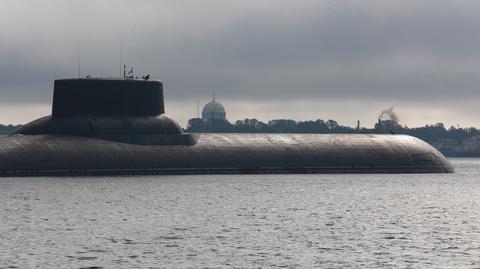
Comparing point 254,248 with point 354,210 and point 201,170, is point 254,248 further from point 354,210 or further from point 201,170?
point 201,170

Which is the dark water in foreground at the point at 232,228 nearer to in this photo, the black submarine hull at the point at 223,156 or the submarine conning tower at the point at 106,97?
the black submarine hull at the point at 223,156

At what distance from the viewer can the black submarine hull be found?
88125 mm

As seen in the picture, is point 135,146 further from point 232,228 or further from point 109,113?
point 232,228

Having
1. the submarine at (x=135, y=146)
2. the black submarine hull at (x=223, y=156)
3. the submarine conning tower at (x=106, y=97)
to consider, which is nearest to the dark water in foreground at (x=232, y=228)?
the black submarine hull at (x=223, y=156)

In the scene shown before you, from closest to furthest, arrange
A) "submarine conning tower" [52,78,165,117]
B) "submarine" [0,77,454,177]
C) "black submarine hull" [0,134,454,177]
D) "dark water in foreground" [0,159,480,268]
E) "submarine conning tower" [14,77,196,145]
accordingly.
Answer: "dark water in foreground" [0,159,480,268], "black submarine hull" [0,134,454,177], "submarine" [0,77,454,177], "submarine conning tower" [14,77,196,145], "submarine conning tower" [52,78,165,117]

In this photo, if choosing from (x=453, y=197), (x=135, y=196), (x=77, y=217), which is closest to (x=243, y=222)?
(x=77, y=217)

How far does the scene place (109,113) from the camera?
316ft

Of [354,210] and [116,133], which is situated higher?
[116,133]

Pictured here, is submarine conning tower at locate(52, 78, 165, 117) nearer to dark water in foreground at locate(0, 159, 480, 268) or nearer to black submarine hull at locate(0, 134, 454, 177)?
black submarine hull at locate(0, 134, 454, 177)

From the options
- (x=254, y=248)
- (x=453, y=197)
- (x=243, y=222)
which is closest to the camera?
(x=254, y=248)

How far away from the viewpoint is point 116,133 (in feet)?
313

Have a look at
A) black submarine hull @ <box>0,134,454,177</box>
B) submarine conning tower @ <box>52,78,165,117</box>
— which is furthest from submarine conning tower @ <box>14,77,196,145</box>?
black submarine hull @ <box>0,134,454,177</box>

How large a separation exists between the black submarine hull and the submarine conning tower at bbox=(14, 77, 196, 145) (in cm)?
136

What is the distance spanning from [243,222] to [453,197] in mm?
33607
